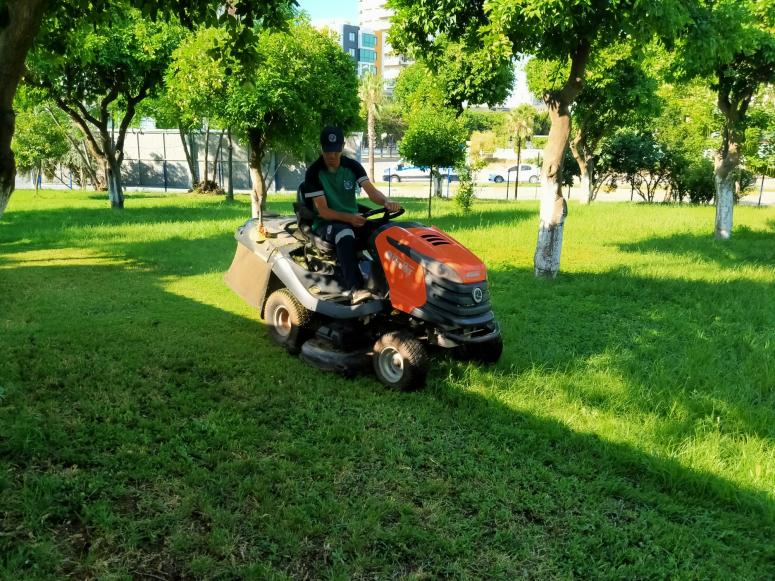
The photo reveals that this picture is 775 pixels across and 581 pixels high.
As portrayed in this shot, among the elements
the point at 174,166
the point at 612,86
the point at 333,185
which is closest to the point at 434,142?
the point at 612,86

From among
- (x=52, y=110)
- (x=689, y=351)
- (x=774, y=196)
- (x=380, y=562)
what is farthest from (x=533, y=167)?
(x=380, y=562)

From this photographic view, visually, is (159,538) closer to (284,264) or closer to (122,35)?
(284,264)

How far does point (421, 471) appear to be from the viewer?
140 inches

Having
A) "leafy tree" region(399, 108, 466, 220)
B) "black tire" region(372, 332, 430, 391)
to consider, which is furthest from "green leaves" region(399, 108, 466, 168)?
"black tire" region(372, 332, 430, 391)

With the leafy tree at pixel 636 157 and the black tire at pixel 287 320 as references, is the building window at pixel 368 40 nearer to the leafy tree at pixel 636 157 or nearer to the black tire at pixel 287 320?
the leafy tree at pixel 636 157

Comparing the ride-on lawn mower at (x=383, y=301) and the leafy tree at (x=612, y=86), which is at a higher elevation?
the leafy tree at (x=612, y=86)

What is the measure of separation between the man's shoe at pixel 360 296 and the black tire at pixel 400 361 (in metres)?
0.32

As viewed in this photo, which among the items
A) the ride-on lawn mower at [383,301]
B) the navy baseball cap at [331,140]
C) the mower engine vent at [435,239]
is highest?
the navy baseball cap at [331,140]

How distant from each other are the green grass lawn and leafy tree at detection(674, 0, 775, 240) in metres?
3.33

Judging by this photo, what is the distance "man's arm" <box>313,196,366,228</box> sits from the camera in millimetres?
4824

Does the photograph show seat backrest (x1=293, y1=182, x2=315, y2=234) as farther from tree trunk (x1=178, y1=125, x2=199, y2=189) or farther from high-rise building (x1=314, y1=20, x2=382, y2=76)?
high-rise building (x1=314, y1=20, x2=382, y2=76)

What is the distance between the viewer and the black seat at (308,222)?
5.08 m

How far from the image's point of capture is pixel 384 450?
148 inches

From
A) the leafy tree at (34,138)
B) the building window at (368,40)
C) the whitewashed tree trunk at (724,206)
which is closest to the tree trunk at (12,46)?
the whitewashed tree trunk at (724,206)
